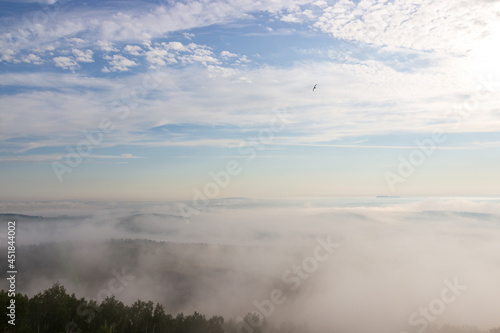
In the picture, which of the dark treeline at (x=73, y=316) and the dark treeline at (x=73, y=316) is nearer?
the dark treeline at (x=73, y=316)

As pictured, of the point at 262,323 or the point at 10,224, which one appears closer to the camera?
the point at 10,224

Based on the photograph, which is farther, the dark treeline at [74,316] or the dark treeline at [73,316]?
the dark treeline at [73,316]

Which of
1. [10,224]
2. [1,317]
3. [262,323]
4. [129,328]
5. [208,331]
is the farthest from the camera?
[262,323]

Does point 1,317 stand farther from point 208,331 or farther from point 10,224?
point 208,331

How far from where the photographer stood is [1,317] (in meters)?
61.4

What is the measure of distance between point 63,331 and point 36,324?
560cm

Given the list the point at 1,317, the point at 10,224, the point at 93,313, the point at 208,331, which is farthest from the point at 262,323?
the point at 10,224

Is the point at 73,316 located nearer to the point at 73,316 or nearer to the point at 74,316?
the point at 73,316

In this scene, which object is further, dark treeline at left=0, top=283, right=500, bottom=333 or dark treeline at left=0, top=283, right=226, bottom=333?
dark treeline at left=0, top=283, right=226, bottom=333

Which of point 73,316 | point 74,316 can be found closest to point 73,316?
point 73,316

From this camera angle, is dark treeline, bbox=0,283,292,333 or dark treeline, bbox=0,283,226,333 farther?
dark treeline, bbox=0,283,226,333

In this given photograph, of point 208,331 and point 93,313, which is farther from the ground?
point 93,313

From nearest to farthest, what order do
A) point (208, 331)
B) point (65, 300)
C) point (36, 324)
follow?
1. point (36, 324)
2. point (65, 300)
3. point (208, 331)

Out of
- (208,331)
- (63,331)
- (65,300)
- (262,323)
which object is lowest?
(262,323)
